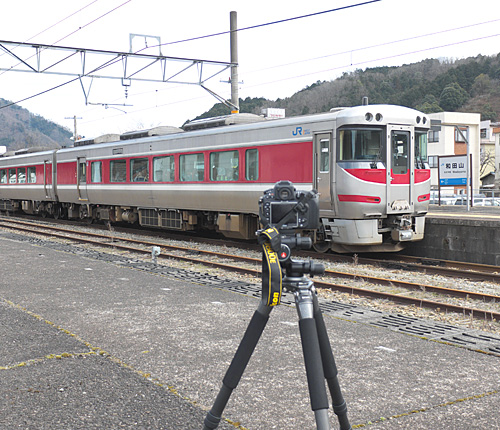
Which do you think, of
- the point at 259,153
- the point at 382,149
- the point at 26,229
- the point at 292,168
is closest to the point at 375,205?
the point at 382,149

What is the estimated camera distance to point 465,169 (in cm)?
2298

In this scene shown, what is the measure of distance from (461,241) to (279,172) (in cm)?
455

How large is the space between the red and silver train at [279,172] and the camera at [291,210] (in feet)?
30.6

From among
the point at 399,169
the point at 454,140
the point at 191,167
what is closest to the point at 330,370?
the point at 399,169

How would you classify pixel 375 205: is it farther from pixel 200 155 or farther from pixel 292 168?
pixel 200 155

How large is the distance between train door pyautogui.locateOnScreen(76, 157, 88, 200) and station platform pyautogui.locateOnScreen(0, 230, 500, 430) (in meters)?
15.6

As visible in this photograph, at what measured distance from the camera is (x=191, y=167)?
681 inches

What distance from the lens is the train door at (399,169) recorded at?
42.7 feet

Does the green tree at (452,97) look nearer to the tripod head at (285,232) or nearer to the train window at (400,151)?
the train window at (400,151)

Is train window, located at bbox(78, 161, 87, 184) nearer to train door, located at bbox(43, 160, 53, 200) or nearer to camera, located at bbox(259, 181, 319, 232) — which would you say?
train door, located at bbox(43, 160, 53, 200)

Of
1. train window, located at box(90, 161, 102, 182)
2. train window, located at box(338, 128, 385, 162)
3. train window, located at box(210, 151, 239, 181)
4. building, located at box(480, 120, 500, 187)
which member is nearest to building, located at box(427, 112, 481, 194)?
building, located at box(480, 120, 500, 187)

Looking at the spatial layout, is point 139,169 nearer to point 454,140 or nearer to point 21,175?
point 21,175

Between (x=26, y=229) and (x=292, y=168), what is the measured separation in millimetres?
12600

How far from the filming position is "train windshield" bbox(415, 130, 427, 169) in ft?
44.7
